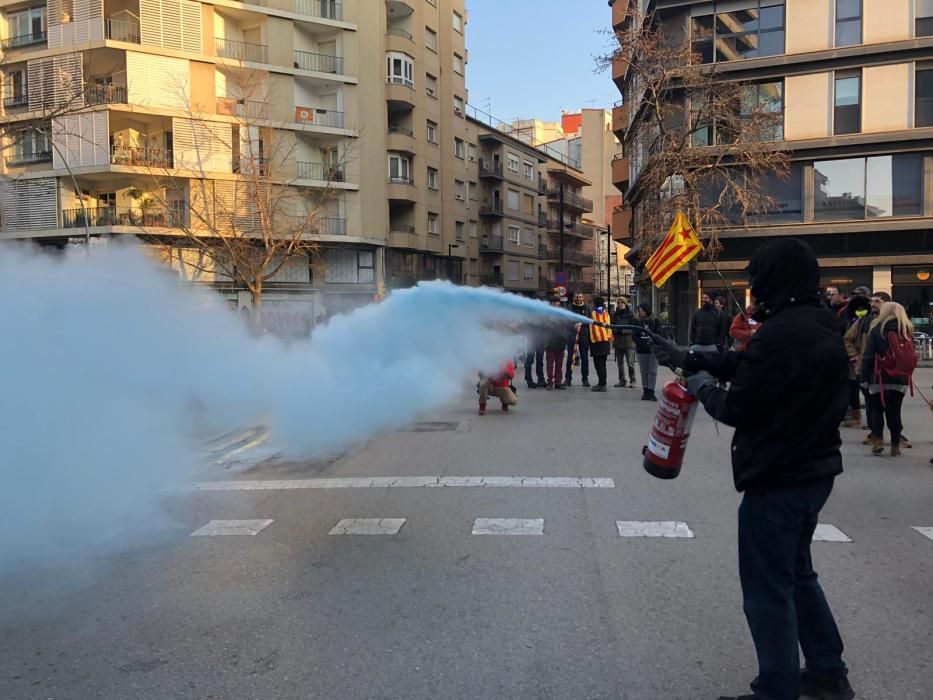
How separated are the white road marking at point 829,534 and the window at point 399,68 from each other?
38.3 metres

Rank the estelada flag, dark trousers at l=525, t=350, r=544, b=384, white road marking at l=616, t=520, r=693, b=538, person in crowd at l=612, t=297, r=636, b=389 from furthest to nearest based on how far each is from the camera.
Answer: dark trousers at l=525, t=350, r=544, b=384, person in crowd at l=612, t=297, r=636, b=389, the estelada flag, white road marking at l=616, t=520, r=693, b=538

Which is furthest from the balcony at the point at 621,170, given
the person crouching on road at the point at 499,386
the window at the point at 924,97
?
the person crouching on road at the point at 499,386

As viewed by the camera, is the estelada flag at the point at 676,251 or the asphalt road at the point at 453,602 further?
the estelada flag at the point at 676,251

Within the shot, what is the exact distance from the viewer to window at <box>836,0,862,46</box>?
25.3 metres

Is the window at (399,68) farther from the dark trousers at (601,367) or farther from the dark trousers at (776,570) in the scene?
the dark trousers at (776,570)

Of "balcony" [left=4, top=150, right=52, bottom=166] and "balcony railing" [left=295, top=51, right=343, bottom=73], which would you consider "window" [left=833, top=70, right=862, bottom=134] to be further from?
"balcony" [left=4, top=150, right=52, bottom=166]

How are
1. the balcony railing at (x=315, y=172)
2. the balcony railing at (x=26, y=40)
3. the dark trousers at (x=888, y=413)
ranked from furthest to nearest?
the balcony railing at (x=315, y=172)
the balcony railing at (x=26, y=40)
the dark trousers at (x=888, y=413)

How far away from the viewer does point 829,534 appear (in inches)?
207

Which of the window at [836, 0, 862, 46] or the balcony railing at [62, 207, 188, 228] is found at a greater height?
the window at [836, 0, 862, 46]

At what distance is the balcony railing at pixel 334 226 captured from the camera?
35.1 m

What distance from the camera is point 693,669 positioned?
3348mm

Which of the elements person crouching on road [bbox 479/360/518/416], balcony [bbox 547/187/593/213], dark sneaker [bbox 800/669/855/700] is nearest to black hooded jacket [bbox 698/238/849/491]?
dark sneaker [bbox 800/669/855/700]

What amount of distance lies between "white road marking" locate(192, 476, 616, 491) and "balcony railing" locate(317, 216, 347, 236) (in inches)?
1137

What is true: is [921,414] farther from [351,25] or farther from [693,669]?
[351,25]
